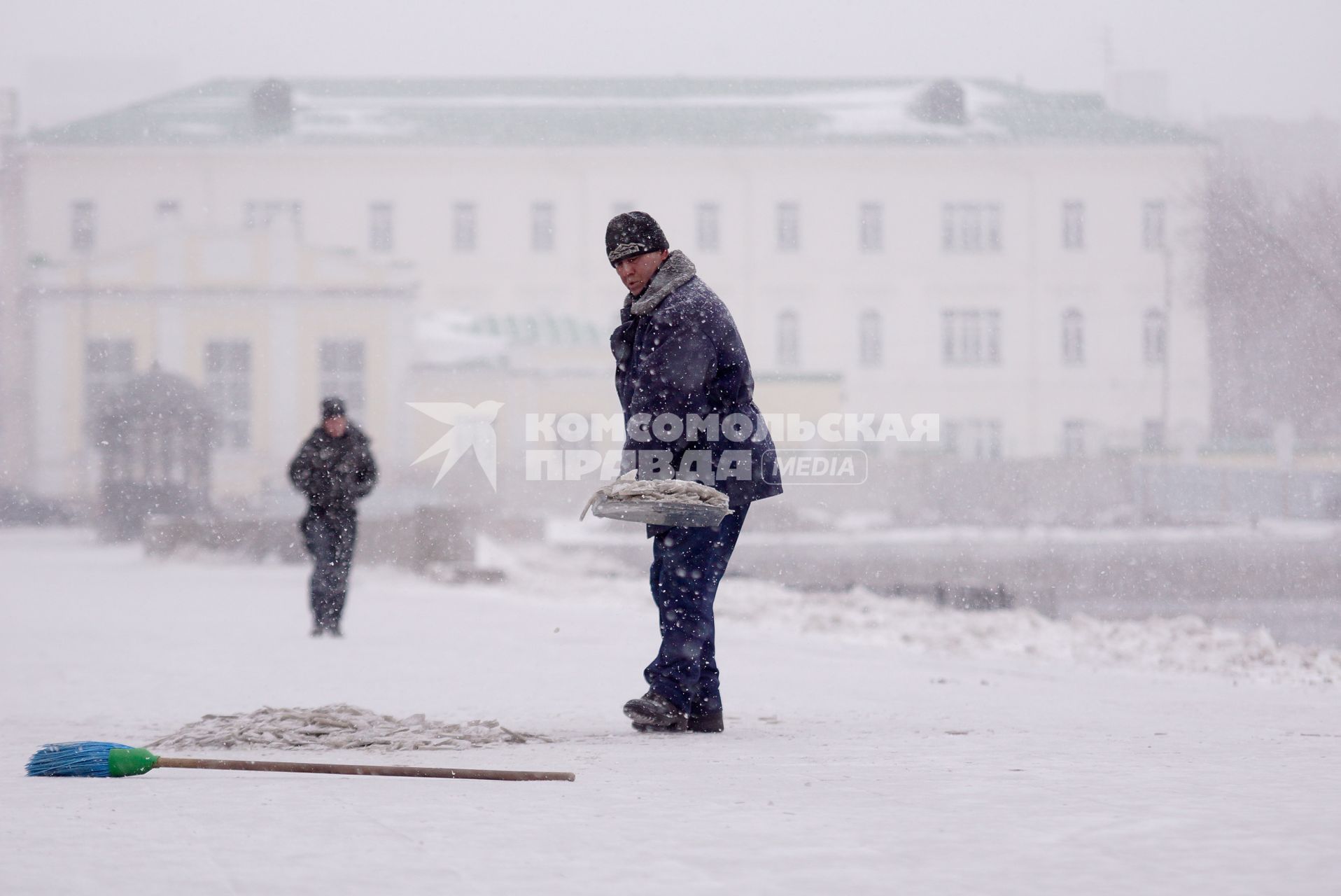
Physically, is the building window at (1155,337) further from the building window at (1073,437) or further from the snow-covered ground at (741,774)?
the snow-covered ground at (741,774)

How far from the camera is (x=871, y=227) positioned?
47656mm

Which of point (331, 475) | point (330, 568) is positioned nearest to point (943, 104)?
point (331, 475)

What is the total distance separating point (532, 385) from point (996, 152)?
1820cm

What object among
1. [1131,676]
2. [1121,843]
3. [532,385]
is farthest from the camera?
[532,385]

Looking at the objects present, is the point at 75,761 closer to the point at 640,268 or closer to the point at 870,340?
the point at 640,268

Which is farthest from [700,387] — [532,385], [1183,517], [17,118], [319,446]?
[17,118]

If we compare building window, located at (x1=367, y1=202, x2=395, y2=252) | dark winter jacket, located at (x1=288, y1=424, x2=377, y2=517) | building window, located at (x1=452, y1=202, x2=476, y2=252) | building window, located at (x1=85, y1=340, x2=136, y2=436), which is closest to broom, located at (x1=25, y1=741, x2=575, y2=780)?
dark winter jacket, located at (x1=288, y1=424, x2=377, y2=517)

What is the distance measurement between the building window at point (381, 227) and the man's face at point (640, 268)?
1706 inches

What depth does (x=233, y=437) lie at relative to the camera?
38219 millimetres

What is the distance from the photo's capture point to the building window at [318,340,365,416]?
37875 mm

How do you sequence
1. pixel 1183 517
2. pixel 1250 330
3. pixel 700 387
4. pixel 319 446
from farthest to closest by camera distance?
1. pixel 1250 330
2. pixel 1183 517
3. pixel 319 446
4. pixel 700 387

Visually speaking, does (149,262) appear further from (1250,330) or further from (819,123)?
(1250,330)

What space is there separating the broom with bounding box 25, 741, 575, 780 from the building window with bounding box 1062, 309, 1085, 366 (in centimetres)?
4427

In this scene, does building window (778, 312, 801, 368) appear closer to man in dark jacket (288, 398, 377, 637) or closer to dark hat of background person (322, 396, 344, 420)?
dark hat of background person (322, 396, 344, 420)
